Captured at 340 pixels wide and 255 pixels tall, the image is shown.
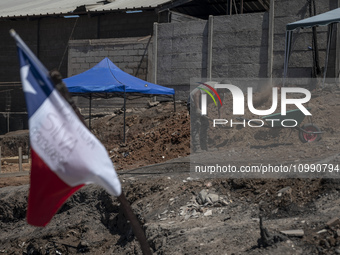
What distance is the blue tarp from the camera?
552 inches

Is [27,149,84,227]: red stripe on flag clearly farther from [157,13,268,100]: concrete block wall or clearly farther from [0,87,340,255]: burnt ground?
[157,13,268,100]: concrete block wall

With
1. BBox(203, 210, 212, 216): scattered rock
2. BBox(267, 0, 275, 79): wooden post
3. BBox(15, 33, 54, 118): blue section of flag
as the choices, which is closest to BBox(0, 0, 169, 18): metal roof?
BBox(267, 0, 275, 79): wooden post

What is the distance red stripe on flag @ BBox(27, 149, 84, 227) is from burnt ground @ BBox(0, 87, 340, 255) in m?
2.44

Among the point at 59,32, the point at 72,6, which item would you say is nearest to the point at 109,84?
the point at 59,32

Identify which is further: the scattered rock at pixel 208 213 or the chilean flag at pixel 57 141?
the scattered rock at pixel 208 213

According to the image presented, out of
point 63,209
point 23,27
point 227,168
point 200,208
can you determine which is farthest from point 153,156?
point 23,27

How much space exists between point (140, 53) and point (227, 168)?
29.7 ft

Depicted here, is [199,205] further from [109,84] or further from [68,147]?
[109,84]

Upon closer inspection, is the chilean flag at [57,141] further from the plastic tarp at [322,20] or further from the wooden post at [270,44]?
the wooden post at [270,44]

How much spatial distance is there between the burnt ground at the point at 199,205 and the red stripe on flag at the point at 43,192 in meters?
2.44

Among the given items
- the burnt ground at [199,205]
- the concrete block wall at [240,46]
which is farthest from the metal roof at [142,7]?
the burnt ground at [199,205]

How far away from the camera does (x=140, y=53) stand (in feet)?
56.3

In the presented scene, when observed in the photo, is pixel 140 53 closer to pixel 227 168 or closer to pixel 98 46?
pixel 98 46

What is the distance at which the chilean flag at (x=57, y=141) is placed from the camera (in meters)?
3.50
